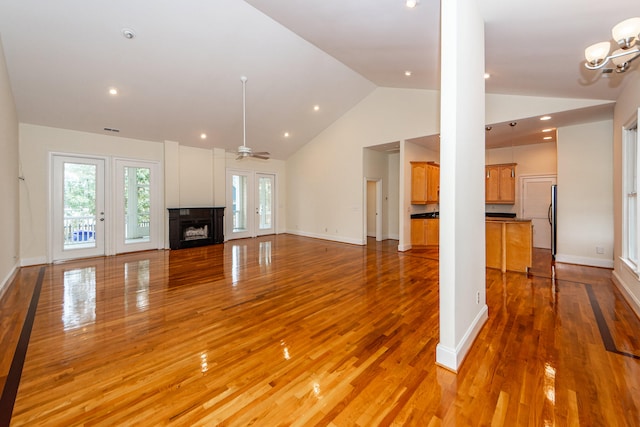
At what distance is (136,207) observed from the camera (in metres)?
6.96

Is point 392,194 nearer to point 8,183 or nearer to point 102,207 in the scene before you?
point 102,207

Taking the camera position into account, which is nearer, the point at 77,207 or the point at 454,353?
the point at 454,353

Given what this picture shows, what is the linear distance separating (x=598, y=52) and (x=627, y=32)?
0.27 metres

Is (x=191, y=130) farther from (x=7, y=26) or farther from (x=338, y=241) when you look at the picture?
(x=338, y=241)

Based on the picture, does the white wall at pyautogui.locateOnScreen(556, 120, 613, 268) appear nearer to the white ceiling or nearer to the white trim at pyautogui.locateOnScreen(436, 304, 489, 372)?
the white ceiling

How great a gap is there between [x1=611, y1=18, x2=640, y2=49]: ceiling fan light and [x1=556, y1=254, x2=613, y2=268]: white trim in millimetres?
4858

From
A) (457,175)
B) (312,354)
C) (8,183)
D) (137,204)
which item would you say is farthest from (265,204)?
(457,175)

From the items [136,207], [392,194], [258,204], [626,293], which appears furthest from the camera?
[258,204]

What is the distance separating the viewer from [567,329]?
2.75 m

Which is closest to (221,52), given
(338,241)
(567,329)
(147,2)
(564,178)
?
(147,2)

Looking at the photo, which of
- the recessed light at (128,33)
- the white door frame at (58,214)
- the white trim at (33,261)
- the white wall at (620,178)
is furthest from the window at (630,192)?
the white trim at (33,261)

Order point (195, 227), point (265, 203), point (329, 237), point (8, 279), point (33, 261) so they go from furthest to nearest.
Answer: point (265, 203)
point (329, 237)
point (195, 227)
point (33, 261)
point (8, 279)

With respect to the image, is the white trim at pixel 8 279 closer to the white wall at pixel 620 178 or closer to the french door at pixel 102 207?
the french door at pixel 102 207

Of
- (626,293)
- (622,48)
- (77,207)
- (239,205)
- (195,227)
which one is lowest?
(626,293)
